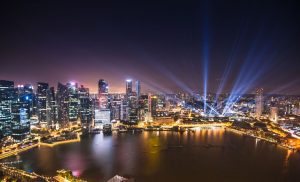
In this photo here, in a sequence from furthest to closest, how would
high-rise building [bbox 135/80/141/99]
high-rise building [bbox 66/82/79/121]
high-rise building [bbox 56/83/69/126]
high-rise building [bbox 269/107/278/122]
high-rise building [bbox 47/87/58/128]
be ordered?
high-rise building [bbox 135/80/141/99] < high-rise building [bbox 269/107/278/122] < high-rise building [bbox 66/82/79/121] < high-rise building [bbox 56/83/69/126] < high-rise building [bbox 47/87/58/128]

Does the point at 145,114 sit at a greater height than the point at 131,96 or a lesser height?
lesser

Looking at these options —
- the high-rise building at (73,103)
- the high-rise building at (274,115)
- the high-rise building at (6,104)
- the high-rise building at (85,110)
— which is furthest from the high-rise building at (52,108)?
the high-rise building at (274,115)

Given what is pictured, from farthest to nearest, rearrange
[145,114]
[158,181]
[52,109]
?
[145,114] < [52,109] < [158,181]

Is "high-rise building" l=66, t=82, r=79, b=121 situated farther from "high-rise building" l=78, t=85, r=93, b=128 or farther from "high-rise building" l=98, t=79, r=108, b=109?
"high-rise building" l=98, t=79, r=108, b=109

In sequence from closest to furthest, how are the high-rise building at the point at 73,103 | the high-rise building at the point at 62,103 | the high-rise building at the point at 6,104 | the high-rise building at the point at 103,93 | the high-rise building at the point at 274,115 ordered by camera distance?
1. the high-rise building at the point at 6,104
2. the high-rise building at the point at 62,103
3. the high-rise building at the point at 73,103
4. the high-rise building at the point at 274,115
5. the high-rise building at the point at 103,93

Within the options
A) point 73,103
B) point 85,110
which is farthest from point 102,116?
point 73,103

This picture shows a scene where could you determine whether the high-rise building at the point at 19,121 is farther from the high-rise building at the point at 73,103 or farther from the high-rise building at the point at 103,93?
the high-rise building at the point at 103,93

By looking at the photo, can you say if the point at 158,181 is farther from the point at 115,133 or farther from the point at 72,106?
the point at 72,106

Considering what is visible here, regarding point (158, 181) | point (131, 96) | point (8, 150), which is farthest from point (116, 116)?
point (158, 181)

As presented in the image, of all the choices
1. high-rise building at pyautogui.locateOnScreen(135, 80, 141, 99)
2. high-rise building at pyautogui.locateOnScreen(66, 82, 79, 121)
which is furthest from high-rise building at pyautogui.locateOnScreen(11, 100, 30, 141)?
high-rise building at pyautogui.locateOnScreen(135, 80, 141, 99)
